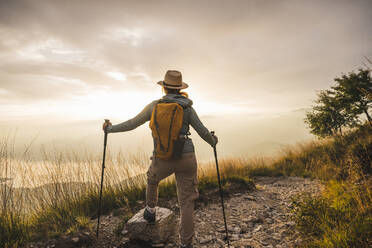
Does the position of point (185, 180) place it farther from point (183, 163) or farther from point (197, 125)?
point (197, 125)

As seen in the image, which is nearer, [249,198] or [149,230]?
[149,230]

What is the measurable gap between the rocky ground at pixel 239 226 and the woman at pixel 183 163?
0.96 metres

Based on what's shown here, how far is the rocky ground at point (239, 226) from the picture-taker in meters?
3.42

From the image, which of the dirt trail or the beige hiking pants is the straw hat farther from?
the dirt trail

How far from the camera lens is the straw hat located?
10.1ft

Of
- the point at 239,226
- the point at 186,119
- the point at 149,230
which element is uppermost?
the point at 186,119

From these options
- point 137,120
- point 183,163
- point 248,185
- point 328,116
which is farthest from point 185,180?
point 328,116

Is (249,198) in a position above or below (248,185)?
below

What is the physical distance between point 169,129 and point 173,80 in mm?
Result: 805

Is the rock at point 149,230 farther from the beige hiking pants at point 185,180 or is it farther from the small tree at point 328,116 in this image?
the small tree at point 328,116

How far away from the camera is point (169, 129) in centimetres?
281

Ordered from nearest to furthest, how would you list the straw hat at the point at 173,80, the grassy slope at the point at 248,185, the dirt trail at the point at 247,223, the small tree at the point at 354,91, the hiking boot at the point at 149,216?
the grassy slope at the point at 248,185 < the straw hat at the point at 173,80 < the hiking boot at the point at 149,216 < the dirt trail at the point at 247,223 < the small tree at the point at 354,91

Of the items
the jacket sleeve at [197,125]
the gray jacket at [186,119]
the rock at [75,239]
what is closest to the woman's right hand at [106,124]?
the gray jacket at [186,119]

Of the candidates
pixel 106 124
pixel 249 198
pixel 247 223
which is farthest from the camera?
pixel 249 198
